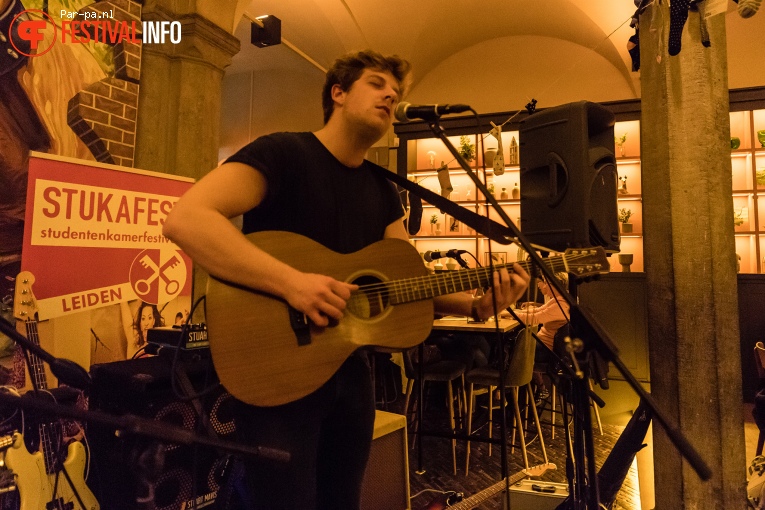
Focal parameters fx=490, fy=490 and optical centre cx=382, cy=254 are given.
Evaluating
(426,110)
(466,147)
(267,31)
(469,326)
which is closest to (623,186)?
(466,147)

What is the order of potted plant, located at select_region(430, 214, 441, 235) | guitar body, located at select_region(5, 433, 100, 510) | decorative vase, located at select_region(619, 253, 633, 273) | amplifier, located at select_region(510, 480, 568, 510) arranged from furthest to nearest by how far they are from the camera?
potted plant, located at select_region(430, 214, 441, 235) → decorative vase, located at select_region(619, 253, 633, 273) → amplifier, located at select_region(510, 480, 568, 510) → guitar body, located at select_region(5, 433, 100, 510)

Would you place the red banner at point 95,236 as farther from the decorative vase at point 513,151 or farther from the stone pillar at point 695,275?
the decorative vase at point 513,151

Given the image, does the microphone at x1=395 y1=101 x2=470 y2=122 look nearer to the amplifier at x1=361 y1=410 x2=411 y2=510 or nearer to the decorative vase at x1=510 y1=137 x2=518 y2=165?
the amplifier at x1=361 y1=410 x2=411 y2=510

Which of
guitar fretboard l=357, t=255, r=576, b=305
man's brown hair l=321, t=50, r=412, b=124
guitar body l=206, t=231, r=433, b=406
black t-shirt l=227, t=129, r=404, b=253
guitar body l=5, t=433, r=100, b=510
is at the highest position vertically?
man's brown hair l=321, t=50, r=412, b=124

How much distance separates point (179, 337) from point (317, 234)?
1.14 m

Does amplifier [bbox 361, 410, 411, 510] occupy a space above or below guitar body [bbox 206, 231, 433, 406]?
below

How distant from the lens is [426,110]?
1331 millimetres

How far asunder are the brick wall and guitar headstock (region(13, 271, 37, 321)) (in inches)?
39.2

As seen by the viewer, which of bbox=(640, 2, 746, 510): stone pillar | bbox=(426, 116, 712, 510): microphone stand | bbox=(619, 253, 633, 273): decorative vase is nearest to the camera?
bbox=(426, 116, 712, 510): microphone stand

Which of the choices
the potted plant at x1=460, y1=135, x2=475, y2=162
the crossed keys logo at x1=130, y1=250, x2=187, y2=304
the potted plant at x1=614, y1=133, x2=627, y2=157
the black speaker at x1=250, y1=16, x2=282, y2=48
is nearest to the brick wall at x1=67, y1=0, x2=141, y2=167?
the crossed keys logo at x1=130, y1=250, x2=187, y2=304

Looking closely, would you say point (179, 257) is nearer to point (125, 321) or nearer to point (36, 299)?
point (125, 321)

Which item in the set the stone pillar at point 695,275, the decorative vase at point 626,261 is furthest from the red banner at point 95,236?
the decorative vase at point 626,261

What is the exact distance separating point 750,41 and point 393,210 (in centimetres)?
684

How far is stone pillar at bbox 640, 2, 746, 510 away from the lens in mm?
2068
